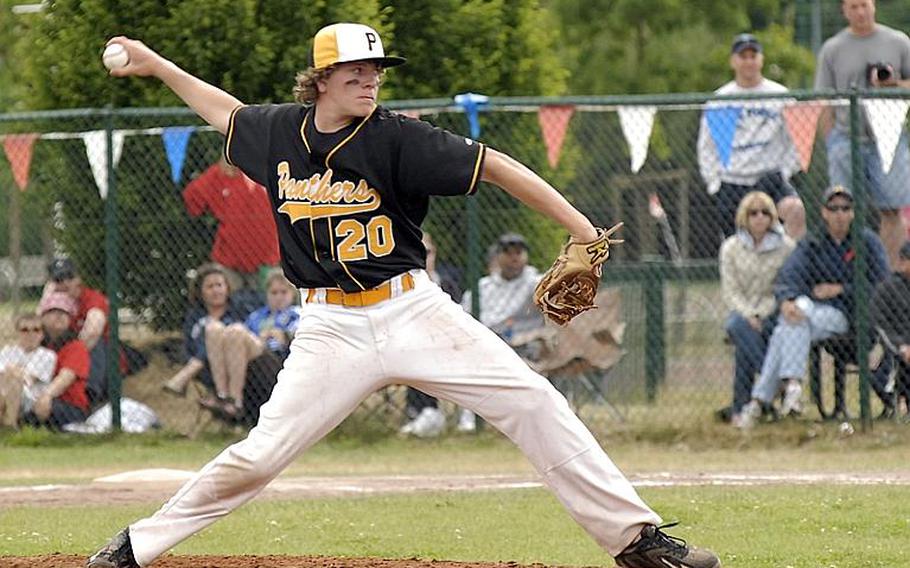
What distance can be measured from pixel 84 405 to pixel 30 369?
468 mm

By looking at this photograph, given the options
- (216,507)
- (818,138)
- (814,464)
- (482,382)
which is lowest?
(814,464)

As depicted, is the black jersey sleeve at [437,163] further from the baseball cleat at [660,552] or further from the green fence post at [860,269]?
the green fence post at [860,269]

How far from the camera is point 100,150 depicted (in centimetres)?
1255

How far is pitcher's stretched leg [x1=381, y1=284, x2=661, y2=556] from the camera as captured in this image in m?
6.09

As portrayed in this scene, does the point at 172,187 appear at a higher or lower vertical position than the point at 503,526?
higher

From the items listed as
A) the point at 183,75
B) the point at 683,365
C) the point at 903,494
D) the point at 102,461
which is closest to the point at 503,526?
the point at 903,494

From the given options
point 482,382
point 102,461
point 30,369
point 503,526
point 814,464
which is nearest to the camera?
point 482,382

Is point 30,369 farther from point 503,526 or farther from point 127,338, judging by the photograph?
point 503,526

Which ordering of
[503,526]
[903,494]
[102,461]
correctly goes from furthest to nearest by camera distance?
[102,461] < [903,494] < [503,526]

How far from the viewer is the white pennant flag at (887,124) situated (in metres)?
11.7

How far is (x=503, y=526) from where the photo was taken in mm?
8430

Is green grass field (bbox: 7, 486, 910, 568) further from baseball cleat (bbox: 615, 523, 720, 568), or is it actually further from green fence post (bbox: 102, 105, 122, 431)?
green fence post (bbox: 102, 105, 122, 431)

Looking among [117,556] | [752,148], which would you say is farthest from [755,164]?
[117,556]

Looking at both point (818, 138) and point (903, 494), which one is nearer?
point (903, 494)
